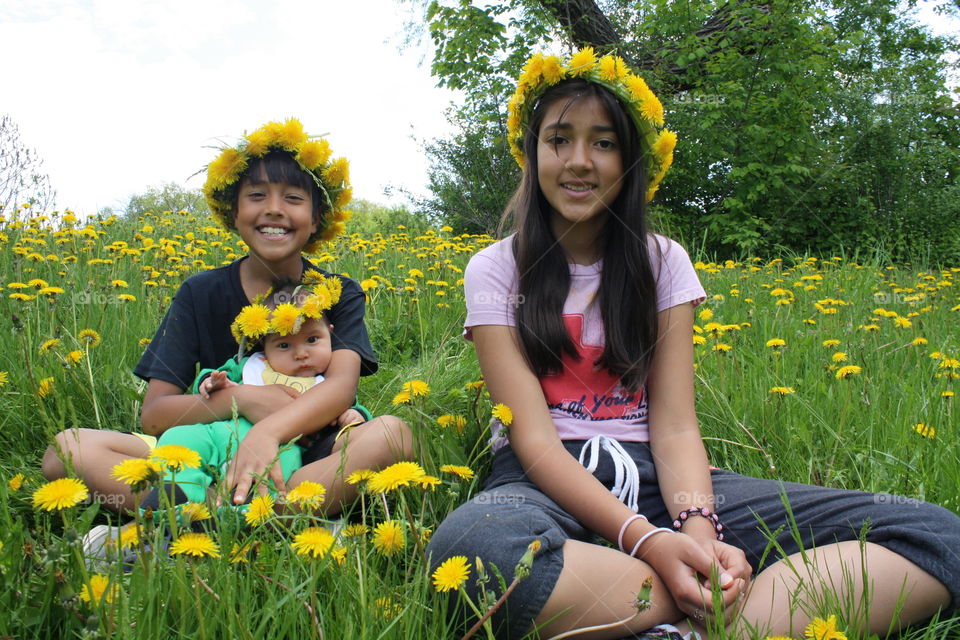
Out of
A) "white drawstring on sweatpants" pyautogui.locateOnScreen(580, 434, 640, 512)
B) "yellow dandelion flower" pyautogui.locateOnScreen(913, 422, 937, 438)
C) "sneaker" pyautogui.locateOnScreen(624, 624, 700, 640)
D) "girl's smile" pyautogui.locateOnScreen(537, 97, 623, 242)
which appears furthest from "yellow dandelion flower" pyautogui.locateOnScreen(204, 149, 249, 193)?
"yellow dandelion flower" pyautogui.locateOnScreen(913, 422, 937, 438)

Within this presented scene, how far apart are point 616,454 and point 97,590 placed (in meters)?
1.02

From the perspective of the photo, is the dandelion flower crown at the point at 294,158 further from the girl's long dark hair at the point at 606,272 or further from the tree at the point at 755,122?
the tree at the point at 755,122

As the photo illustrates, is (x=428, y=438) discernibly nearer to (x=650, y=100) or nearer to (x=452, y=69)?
(x=650, y=100)

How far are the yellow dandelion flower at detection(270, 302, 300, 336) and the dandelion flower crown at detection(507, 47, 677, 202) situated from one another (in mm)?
780

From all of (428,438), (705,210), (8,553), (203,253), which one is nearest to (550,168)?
(428,438)

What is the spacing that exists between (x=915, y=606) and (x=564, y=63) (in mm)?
1374

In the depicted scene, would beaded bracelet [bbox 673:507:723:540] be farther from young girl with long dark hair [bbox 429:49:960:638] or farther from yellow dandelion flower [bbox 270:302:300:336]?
yellow dandelion flower [bbox 270:302:300:336]

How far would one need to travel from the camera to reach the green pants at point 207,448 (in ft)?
5.18

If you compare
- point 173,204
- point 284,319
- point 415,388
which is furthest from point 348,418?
point 173,204

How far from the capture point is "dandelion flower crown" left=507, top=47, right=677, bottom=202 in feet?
5.41

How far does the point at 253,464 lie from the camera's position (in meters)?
1.54

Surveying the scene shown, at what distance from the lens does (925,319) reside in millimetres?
3191

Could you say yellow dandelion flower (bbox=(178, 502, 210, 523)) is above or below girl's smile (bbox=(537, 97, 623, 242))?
below

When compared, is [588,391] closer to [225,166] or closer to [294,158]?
[294,158]
